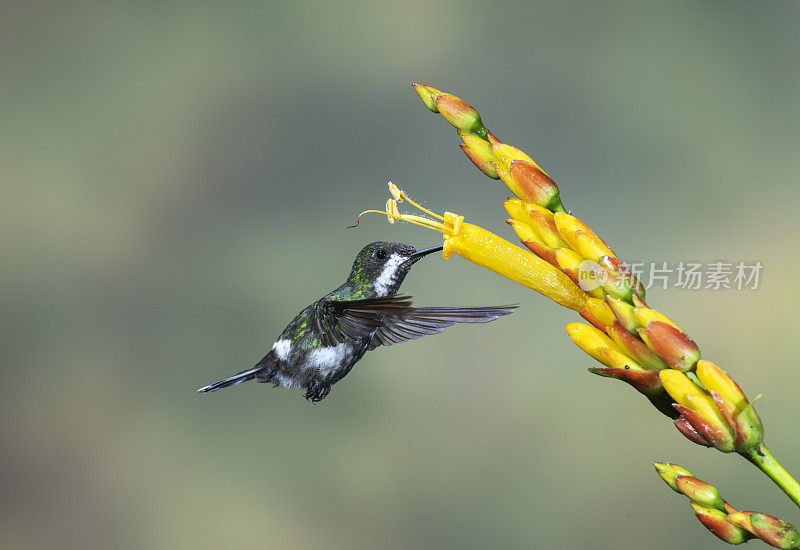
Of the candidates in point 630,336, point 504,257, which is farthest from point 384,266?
point 630,336

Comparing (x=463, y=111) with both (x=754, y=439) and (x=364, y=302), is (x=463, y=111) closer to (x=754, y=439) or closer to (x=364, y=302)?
(x=364, y=302)

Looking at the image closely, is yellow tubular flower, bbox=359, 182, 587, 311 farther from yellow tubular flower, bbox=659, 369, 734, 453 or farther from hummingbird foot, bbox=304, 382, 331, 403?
hummingbird foot, bbox=304, 382, 331, 403

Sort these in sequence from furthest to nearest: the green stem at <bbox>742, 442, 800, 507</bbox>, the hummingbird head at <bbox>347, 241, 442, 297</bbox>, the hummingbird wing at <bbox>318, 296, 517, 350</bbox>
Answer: the hummingbird head at <bbox>347, 241, 442, 297</bbox> < the hummingbird wing at <bbox>318, 296, 517, 350</bbox> < the green stem at <bbox>742, 442, 800, 507</bbox>

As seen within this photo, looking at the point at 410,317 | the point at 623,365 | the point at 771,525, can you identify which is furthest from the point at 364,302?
the point at 771,525

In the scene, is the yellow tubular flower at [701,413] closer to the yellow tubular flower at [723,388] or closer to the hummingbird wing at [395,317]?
the yellow tubular flower at [723,388]

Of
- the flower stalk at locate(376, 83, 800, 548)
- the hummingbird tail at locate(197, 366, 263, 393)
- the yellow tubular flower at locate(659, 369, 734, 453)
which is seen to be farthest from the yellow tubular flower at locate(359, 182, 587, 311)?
the hummingbird tail at locate(197, 366, 263, 393)
